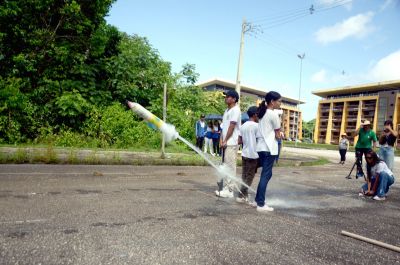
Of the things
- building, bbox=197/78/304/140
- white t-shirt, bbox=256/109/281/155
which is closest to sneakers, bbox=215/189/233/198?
white t-shirt, bbox=256/109/281/155

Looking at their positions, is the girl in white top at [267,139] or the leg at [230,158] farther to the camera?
the leg at [230,158]

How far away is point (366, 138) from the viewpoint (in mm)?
10461

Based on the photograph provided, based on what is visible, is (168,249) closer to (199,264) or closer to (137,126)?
(199,264)

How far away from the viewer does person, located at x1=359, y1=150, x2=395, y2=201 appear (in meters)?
7.38

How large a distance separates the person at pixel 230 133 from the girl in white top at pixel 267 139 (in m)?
0.60

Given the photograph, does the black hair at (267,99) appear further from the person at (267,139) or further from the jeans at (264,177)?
the jeans at (264,177)

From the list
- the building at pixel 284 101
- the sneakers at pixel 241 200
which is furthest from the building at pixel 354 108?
the sneakers at pixel 241 200

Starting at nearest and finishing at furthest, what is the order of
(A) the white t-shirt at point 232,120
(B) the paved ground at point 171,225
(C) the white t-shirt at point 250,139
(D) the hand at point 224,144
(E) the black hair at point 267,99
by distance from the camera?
(B) the paved ground at point 171,225 → (E) the black hair at point 267,99 → (C) the white t-shirt at point 250,139 → (A) the white t-shirt at point 232,120 → (D) the hand at point 224,144

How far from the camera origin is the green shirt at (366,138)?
10.3m

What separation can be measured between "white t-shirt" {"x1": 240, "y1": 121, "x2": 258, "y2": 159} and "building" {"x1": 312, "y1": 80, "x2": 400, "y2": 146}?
95.8 meters

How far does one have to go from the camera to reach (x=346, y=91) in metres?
111

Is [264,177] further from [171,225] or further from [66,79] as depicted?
[66,79]

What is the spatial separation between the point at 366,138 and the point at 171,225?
336 inches

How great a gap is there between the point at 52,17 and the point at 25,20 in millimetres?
1637
